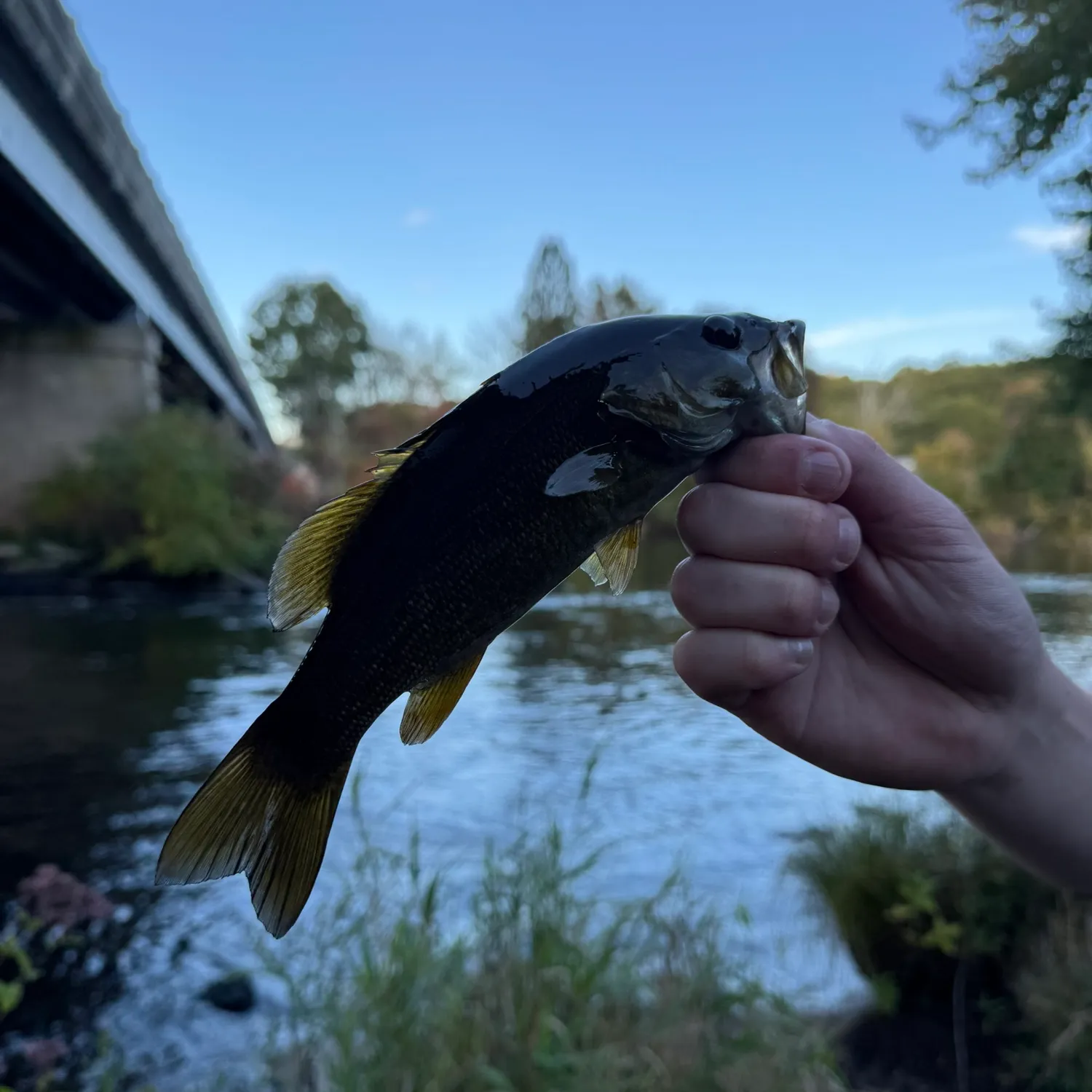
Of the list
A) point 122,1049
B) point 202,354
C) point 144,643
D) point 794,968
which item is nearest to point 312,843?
point 122,1049

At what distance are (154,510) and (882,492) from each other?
65.8ft

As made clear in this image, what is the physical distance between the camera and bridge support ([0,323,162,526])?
20.7 meters

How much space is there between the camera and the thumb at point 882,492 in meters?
1.99

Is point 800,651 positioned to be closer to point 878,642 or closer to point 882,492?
point 882,492

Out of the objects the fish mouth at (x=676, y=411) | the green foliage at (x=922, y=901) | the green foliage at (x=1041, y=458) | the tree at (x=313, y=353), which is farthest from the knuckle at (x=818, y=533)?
the tree at (x=313, y=353)

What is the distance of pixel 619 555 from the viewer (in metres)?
1.76

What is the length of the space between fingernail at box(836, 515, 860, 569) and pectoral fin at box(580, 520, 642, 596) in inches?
17.2

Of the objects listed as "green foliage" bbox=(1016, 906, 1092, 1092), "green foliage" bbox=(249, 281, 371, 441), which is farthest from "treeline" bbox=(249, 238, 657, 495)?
"green foliage" bbox=(1016, 906, 1092, 1092)

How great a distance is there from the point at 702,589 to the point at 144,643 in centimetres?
1540

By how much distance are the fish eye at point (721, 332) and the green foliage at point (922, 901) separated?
4.43 m

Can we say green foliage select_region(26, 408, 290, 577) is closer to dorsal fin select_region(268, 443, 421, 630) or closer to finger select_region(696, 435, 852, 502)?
dorsal fin select_region(268, 443, 421, 630)

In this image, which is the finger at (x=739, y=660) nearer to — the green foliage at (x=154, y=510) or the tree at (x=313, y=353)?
the green foliage at (x=154, y=510)

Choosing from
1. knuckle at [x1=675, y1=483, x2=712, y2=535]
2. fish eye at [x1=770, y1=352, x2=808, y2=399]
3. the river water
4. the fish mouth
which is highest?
fish eye at [x1=770, y1=352, x2=808, y2=399]

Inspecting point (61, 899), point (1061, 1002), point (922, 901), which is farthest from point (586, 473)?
point (61, 899)
